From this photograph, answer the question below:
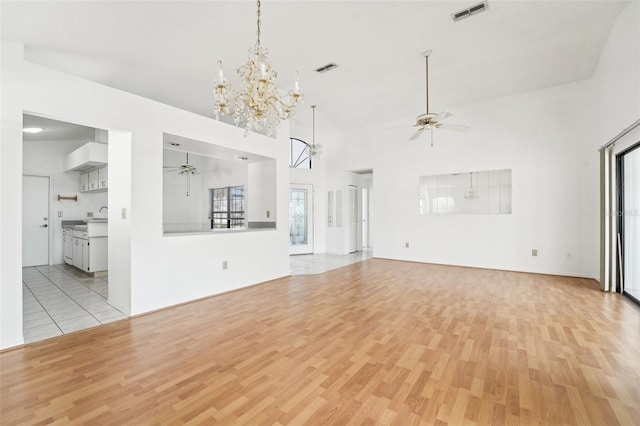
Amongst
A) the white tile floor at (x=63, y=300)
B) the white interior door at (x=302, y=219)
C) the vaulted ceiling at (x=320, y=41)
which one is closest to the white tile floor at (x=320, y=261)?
the white tile floor at (x=63, y=300)

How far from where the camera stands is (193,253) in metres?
3.89

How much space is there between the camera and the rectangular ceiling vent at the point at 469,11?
3.17 metres

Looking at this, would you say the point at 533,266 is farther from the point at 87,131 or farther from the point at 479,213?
the point at 87,131

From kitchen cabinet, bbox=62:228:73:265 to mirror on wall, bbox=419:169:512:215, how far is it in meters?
7.89

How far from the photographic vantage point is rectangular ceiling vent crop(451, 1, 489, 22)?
10.4ft

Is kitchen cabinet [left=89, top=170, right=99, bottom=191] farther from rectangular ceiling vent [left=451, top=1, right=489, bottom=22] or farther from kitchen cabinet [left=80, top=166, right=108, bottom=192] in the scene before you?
rectangular ceiling vent [left=451, top=1, right=489, bottom=22]

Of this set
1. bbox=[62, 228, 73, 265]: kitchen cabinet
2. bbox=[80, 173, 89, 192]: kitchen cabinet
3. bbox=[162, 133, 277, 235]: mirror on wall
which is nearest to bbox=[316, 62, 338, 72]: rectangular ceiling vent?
bbox=[162, 133, 277, 235]: mirror on wall

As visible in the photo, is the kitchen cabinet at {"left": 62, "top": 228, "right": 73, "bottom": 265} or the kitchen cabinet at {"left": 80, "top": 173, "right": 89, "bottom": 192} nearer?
the kitchen cabinet at {"left": 62, "top": 228, "right": 73, "bottom": 265}

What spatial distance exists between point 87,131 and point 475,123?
8368 millimetres

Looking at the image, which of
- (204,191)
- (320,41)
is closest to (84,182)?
(204,191)

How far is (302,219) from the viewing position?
855cm

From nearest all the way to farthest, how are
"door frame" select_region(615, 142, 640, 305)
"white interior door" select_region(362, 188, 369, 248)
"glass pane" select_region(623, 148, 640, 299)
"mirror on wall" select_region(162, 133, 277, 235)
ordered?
"glass pane" select_region(623, 148, 640, 299)
"door frame" select_region(615, 142, 640, 305)
"mirror on wall" select_region(162, 133, 277, 235)
"white interior door" select_region(362, 188, 369, 248)

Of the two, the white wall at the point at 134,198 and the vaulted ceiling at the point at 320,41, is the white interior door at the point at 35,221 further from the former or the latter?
the white wall at the point at 134,198

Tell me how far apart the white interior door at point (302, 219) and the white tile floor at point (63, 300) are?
205 centimetres
